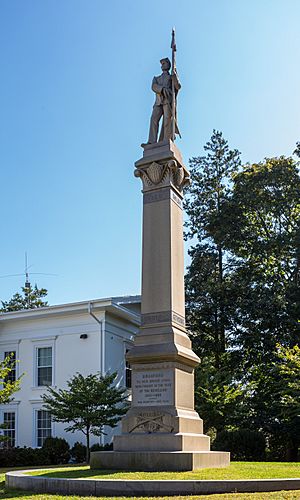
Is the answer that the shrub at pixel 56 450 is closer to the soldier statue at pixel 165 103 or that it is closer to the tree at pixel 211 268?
the tree at pixel 211 268

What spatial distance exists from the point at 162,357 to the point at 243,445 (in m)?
11.7

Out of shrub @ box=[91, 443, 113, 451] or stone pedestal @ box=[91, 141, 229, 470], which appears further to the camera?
shrub @ box=[91, 443, 113, 451]

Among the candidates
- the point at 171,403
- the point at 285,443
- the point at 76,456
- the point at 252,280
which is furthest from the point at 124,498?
the point at 252,280

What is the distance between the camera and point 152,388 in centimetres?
1284

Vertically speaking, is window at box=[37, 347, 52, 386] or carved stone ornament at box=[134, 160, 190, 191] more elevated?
carved stone ornament at box=[134, 160, 190, 191]

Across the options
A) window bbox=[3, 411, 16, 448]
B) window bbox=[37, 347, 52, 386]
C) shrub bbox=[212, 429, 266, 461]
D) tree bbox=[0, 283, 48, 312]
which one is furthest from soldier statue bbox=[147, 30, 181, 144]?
tree bbox=[0, 283, 48, 312]

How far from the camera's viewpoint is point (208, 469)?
1107 centimetres

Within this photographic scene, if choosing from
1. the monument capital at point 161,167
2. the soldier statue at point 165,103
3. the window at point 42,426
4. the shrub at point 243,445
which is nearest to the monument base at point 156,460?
the monument capital at point 161,167

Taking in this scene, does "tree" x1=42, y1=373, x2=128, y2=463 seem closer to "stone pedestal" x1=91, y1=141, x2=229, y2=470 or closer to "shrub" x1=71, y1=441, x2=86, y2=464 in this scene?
"shrub" x1=71, y1=441, x2=86, y2=464

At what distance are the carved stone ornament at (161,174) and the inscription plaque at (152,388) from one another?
4.27m

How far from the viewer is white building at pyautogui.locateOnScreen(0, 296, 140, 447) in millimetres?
27016

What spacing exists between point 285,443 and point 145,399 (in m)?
16.1

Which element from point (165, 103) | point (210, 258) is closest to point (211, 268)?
point (210, 258)

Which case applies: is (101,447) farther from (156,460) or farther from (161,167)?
(156,460)
